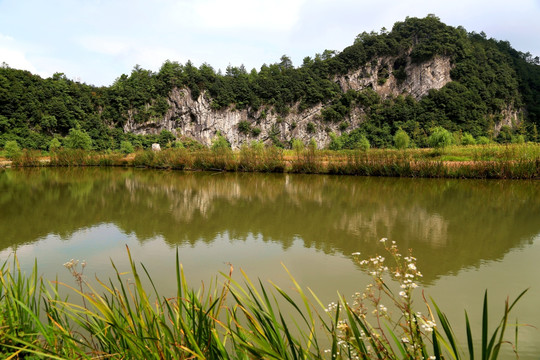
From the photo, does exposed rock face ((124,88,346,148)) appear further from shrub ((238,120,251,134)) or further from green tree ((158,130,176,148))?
green tree ((158,130,176,148))

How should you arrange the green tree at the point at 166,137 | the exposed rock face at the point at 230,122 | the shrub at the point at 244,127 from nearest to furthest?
the green tree at the point at 166,137 → the exposed rock face at the point at 230,122 → the shrub at the point at 244,127

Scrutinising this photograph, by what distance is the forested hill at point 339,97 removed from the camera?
50344 millimetres

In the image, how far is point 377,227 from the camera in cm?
566

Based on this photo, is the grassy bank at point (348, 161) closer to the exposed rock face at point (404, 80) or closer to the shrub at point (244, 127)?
the shrub at point (244, 127)

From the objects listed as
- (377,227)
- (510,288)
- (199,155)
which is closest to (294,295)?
(510,288)

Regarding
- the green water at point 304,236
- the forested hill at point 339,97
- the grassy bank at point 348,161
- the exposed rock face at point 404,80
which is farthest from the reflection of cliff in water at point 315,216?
the exposed rock face at point 404,80

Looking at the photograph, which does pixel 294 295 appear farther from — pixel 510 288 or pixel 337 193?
pixel 337 193

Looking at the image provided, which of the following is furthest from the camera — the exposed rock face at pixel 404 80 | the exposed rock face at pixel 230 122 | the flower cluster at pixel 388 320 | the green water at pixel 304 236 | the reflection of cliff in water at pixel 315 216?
the exposed rock face at pixel 230 122

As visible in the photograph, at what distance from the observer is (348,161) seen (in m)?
16.0

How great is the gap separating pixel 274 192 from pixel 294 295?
23.4 ft

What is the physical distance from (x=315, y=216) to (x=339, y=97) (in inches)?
2152

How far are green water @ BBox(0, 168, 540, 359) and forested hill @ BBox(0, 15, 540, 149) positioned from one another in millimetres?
39756

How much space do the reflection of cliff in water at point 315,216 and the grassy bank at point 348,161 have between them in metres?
2.86

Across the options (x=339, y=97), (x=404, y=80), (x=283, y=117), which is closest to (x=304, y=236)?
(x=283, y=117)
